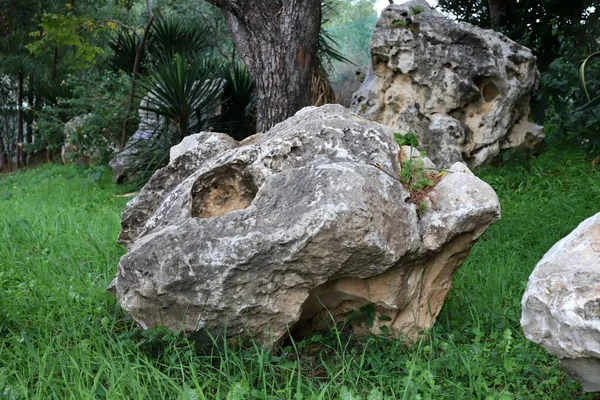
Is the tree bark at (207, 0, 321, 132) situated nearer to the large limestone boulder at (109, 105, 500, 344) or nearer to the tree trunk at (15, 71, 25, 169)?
the large limestone boulder at (109, 105, 500, 344)

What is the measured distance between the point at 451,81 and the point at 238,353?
4855mm

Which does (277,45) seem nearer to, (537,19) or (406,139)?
(406,139)

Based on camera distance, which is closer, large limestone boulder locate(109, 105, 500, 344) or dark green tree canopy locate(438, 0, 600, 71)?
large limestone boulder locate(109, 105, 500, 344)

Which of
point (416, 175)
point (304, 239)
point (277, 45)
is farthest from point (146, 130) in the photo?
point (304, 239)

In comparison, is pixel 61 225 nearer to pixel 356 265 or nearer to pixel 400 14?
pixel 356 265

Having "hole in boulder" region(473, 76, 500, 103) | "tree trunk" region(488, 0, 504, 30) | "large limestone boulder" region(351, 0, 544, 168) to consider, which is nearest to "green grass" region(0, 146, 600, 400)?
"large limestone boulder" region(351, 0, 544, 168)

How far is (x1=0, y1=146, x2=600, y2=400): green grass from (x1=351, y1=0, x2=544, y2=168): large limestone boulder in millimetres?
2598

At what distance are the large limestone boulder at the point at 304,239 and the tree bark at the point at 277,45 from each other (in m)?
2.46

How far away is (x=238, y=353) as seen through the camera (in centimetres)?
273

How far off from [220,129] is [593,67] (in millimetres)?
4199

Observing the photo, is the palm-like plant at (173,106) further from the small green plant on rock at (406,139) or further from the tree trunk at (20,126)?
the tree trunk at (20,126)

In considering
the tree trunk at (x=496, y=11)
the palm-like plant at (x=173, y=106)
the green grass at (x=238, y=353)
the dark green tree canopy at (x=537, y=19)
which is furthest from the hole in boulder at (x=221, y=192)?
the tree trunk at (x=496, y=11)

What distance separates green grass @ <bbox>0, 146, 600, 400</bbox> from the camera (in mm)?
2512

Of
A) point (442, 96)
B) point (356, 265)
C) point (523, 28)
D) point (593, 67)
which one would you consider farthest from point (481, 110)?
point (356, 265)
